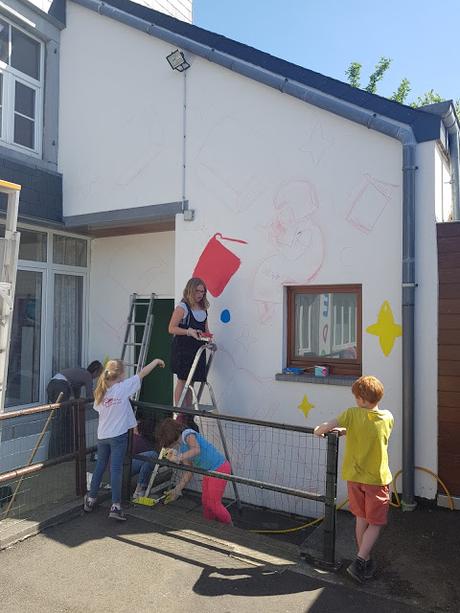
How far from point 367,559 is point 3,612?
2.44 metres

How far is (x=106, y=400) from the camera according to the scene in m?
4.75

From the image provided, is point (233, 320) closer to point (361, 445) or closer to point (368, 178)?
point (368, 178)

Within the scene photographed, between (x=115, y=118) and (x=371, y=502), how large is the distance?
5.68m

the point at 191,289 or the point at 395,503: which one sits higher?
the point at 191,289

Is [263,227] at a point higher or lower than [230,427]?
higher

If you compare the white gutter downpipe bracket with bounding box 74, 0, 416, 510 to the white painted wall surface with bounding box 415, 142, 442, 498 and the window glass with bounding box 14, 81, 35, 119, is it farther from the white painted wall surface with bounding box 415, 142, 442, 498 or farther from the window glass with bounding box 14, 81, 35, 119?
the window glass with bounding box 14, 81, 35, 119

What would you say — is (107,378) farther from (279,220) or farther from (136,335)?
(136,335)

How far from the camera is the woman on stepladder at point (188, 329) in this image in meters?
5.58

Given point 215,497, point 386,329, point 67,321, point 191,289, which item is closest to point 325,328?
point 386,329

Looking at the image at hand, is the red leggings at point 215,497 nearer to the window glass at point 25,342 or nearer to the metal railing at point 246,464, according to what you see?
the metal railing at point 246,464

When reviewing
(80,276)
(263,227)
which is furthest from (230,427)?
(80,276)

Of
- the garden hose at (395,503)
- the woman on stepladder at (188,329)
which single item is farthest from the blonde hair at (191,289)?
the garden hose at (395,503)

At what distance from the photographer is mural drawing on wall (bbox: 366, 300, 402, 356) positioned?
5.07 metres

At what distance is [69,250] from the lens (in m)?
7.95
